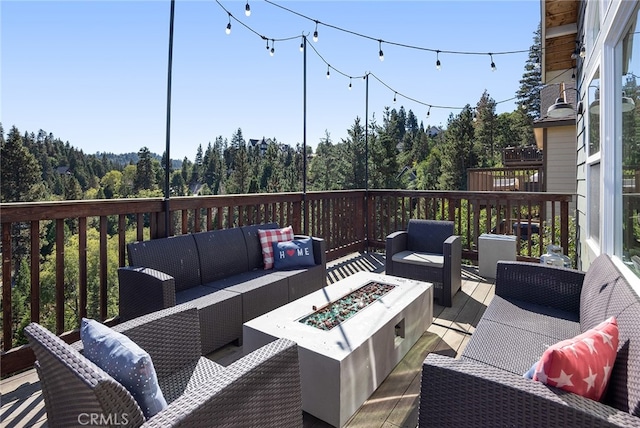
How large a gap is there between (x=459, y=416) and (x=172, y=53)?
3.52 metres

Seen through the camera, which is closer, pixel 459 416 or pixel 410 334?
pixel 459 416

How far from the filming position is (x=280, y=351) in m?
1.39

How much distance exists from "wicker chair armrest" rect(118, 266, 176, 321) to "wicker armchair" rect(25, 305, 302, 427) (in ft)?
2.53

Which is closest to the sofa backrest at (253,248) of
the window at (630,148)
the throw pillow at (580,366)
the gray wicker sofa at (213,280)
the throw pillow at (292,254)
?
the gray wicker sofa at (213,280)

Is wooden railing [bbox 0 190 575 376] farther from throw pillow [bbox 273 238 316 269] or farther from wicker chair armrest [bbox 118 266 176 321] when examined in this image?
throw pillow [bbox 273 238 316 269]

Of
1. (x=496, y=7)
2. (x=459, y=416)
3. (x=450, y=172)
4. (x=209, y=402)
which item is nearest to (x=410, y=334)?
(x=459, y=416)

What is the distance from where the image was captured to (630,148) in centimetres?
204

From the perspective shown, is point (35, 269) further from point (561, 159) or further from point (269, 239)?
point (561, 159)

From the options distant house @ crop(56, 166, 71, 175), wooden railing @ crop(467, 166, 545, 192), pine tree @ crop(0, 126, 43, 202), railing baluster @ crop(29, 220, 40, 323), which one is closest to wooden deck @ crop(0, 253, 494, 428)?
railing baluster @ crop(29, 220, 40, 323)

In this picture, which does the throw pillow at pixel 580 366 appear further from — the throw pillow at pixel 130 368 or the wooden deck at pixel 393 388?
the throw pillow at pixel 130 368

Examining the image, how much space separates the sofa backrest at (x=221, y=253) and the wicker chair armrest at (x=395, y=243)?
5.36ft

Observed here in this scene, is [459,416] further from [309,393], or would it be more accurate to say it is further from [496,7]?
[496,7]

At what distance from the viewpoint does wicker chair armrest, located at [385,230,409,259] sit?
419 cm

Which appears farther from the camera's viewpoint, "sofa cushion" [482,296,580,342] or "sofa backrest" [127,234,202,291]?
"sofa backrest" [127,234,202,291]
